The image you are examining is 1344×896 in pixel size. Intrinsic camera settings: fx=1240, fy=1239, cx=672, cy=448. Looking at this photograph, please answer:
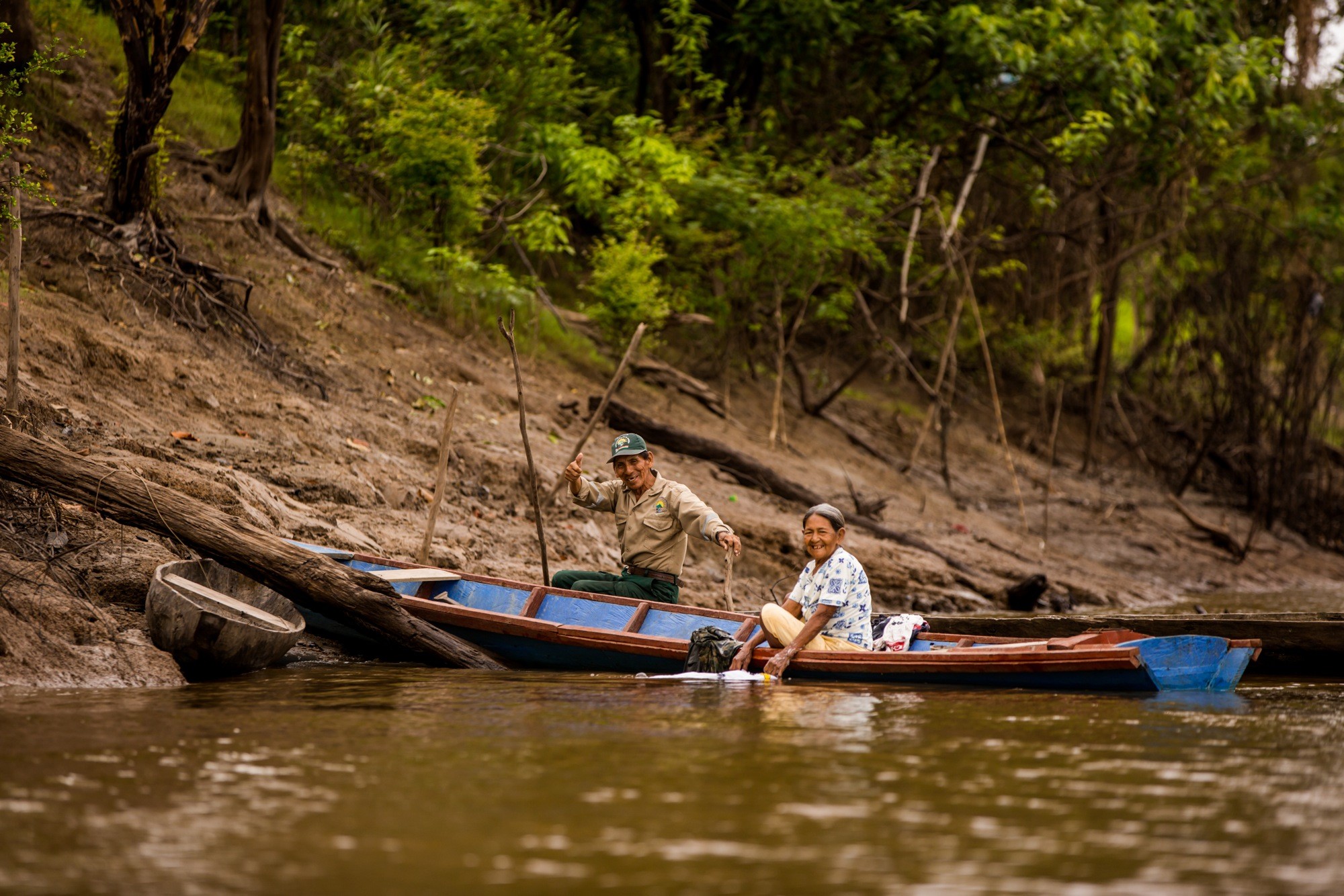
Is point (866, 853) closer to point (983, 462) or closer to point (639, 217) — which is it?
point (639, 217)

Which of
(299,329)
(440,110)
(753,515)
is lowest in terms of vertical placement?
(753,515)

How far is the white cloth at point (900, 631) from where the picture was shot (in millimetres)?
7445

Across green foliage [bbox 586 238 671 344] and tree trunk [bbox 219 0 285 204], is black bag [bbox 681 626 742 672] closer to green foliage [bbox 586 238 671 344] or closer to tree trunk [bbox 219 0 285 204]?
green foliage [bbox 586 238 671 344]

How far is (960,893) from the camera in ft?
9.68

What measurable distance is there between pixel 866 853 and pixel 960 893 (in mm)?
376

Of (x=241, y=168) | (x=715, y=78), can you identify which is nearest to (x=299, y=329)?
(x=241, y=168)

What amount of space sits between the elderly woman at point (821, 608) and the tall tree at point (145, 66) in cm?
710

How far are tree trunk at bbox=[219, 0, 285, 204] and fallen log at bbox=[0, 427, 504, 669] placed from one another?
662cm

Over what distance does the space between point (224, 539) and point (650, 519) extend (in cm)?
264

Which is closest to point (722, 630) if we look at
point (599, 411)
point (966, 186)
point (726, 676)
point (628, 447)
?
point (726, 676)

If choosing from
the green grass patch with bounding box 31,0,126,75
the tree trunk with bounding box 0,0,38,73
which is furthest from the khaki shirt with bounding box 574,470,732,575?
the green grass patch with bounding box 31,0,126,75

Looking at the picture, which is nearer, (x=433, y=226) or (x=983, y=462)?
(x=433, y=226)

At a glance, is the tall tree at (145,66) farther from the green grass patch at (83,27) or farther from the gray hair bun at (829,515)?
the gray hair bun at (829,515)

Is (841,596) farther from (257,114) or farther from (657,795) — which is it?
(257,114)
